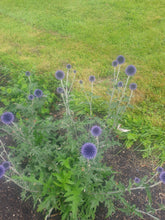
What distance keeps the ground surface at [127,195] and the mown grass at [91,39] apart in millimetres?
864

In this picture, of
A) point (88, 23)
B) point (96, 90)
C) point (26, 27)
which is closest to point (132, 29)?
point (88, 23)

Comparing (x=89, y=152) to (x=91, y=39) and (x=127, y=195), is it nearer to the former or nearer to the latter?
(x=127, y=195)

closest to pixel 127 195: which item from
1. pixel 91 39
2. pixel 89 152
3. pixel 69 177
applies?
pixel 69 177

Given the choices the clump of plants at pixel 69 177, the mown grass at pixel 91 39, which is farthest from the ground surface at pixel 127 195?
the mown grass at pixel 91 39

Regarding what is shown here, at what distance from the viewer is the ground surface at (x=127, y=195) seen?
2105 mm

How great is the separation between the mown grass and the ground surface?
86 centimetres

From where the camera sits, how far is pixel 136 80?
3791 millimetres

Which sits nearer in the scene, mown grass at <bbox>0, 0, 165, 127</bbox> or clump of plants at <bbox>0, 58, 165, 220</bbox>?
clump of plants at <bbox>0, 58, 165, 220</bbox>

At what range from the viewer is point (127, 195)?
2268mm

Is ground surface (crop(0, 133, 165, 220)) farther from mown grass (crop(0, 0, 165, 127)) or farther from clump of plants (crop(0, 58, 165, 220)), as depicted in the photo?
mown grass (crop(0, 0, 165, 127))

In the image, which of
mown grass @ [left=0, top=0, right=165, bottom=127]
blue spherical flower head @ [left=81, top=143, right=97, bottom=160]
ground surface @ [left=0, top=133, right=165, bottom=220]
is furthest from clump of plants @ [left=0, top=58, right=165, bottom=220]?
mown grass @ [left=0, top=0, right=165, bottom=127]

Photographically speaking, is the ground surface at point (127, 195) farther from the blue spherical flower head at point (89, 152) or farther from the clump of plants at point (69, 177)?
the blue spherical flower head at point (89, 152)

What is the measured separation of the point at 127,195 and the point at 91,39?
13.3 feet

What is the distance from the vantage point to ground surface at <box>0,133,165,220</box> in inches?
82.9
